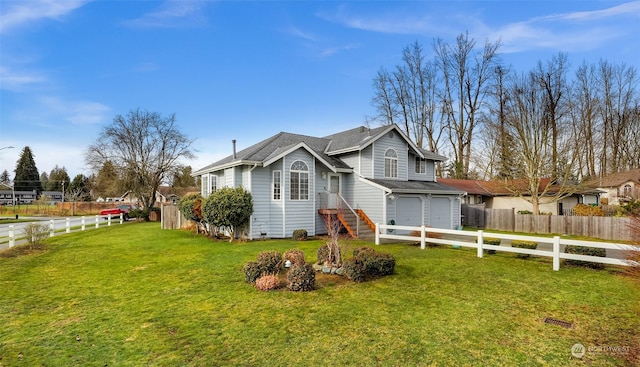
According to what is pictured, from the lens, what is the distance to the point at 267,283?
7348 mm

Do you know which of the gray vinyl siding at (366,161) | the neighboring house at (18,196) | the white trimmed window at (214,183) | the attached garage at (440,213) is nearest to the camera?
the gray vinyl siding at (366,161)

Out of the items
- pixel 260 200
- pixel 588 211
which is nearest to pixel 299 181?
pixel 260 200

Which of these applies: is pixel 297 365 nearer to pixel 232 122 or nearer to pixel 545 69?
pixel 232 122

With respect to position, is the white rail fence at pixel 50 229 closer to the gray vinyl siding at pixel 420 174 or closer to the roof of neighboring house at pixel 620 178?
the gray vinyl siding at pixel 420 174

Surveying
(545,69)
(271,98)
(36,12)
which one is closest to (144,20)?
(36,12)

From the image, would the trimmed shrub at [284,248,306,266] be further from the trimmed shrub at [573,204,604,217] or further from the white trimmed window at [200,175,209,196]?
the trimmed shrub at [573,204,604,217]

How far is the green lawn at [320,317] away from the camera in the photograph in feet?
14.4

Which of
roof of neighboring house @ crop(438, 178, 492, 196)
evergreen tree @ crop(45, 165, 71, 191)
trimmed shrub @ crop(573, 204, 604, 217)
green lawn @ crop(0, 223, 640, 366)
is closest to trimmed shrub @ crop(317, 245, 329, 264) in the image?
green lawn @ crop(0, 223, 640, 366)

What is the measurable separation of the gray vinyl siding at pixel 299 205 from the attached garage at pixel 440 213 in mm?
8359

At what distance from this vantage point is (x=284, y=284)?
7.76 m

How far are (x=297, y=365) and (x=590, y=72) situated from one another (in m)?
38.6

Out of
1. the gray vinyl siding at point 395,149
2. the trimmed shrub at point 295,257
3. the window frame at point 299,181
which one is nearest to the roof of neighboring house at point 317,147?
the gray vinyl siding at point 395,149

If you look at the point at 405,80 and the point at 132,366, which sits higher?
the point at 405,80

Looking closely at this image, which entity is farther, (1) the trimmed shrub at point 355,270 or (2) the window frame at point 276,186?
(2) the window frame at point 276,186
